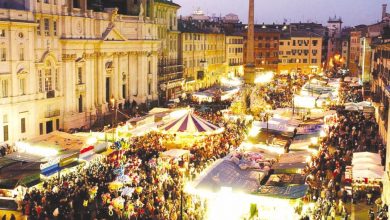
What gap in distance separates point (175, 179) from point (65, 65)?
56.8 ft

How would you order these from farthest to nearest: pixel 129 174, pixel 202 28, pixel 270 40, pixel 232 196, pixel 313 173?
pixel 270 40, pixel 202 28, pixel 313 173, pixel 129 174, pixel 232 196

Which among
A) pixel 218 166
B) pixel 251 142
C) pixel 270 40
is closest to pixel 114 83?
pixel 251 142

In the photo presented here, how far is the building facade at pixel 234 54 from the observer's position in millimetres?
92062

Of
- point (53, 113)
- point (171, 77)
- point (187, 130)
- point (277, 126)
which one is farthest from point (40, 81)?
point (171, 77)

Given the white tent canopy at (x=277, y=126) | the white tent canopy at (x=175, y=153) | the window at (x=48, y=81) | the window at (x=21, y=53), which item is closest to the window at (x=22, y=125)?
the window at (x=48, y=81)

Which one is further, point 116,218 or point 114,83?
point 114,83

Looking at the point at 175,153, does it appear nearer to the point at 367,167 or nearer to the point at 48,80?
the point at 367,167

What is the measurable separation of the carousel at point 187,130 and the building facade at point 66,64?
923cm

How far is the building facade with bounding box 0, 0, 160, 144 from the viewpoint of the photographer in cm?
3412

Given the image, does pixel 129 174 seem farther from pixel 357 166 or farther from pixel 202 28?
pixel 202 28

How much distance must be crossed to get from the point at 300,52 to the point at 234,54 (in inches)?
790

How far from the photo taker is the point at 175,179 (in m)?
26.6

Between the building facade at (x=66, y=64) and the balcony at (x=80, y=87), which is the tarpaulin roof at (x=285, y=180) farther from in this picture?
the balcony at (x=80, y=87)

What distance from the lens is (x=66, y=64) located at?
40.3 meters
